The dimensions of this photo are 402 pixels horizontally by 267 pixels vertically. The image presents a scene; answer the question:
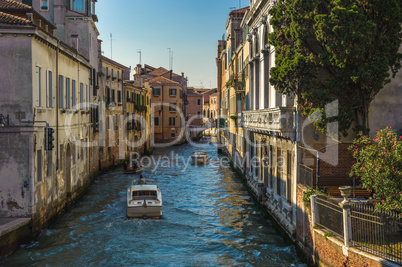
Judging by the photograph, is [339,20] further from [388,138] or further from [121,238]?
[121,238]

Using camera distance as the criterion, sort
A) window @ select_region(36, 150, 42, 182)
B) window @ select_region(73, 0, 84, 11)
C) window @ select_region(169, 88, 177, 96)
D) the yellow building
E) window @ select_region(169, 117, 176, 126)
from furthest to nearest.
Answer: window @ select_region(169, 88, 177, 96), window @ select_region(169, 117, 176, 126), the yellow building, window @ select_region(73, 0, 84, 11), window @ select_region(36, 150, 42, 182)

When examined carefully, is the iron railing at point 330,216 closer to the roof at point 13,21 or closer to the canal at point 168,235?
the canal at point 168,235

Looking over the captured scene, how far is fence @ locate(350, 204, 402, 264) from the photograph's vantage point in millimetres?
7472

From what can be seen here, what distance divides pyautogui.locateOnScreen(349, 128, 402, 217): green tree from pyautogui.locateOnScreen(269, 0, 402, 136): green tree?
1.78 m

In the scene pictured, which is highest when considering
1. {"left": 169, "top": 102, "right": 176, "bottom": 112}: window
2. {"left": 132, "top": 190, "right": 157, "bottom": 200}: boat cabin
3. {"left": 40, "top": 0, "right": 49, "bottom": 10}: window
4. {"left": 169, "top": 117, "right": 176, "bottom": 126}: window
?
{"left": 40, "top": 0, "right": 49, "bottom": 10}: window

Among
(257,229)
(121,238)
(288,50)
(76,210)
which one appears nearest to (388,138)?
(288,50)

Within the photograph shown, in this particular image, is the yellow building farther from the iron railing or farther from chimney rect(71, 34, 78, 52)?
the iron railing

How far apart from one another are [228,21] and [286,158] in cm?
2407

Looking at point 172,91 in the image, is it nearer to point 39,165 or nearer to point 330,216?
point 39,165

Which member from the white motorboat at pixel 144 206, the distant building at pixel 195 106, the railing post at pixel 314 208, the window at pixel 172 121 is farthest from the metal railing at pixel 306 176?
the distant building at pixel 195 106

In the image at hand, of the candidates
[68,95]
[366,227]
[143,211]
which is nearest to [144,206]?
[143,211]

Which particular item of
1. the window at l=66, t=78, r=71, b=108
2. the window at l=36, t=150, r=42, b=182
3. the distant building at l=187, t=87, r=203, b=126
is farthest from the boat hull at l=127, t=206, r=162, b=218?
the distant building at l=187, t=87, r=203, b=126

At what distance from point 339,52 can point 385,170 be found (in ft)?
10.5

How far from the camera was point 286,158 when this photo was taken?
43.2 feet
